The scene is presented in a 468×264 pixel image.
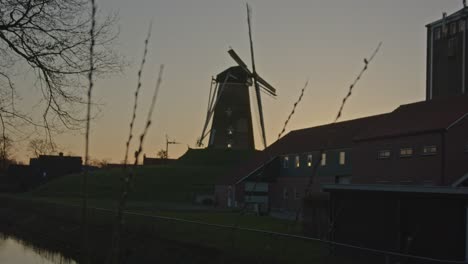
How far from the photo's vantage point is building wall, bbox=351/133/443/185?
40.3 metres

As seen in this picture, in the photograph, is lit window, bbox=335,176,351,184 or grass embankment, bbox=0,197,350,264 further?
lit window, bbox=335,176,351,184

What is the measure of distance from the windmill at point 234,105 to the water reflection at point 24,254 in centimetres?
4343

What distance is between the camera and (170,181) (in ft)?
277

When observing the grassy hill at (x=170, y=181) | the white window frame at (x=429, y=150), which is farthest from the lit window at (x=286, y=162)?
the white window frame at (x=429, y=150)

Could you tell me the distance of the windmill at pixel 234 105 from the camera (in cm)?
8250

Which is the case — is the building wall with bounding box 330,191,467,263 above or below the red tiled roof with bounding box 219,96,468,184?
below

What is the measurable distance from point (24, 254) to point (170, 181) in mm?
48855

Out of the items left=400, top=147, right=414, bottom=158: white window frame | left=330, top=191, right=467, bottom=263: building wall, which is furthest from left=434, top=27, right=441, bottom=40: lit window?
left=330, top=191, right=467, bottom=263: building wall

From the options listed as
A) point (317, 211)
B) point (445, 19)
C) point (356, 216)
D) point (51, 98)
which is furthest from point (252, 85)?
point (51, 98)

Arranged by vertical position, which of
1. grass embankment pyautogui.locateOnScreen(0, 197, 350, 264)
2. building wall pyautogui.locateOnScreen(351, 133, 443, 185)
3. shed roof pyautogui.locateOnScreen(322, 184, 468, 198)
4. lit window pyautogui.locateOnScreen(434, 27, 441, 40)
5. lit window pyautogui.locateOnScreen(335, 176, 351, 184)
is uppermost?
lit window pyautogui.locateOnScreen(434, 27, 441, 40)

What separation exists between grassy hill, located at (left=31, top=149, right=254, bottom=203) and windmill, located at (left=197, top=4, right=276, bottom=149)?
3.14m

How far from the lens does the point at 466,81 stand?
4988 centimetres

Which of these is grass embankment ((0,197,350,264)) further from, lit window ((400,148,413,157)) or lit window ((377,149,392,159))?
Answer: lit window ((400,148,413,157))

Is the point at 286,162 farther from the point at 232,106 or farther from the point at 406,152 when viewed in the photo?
the point at 406,152
